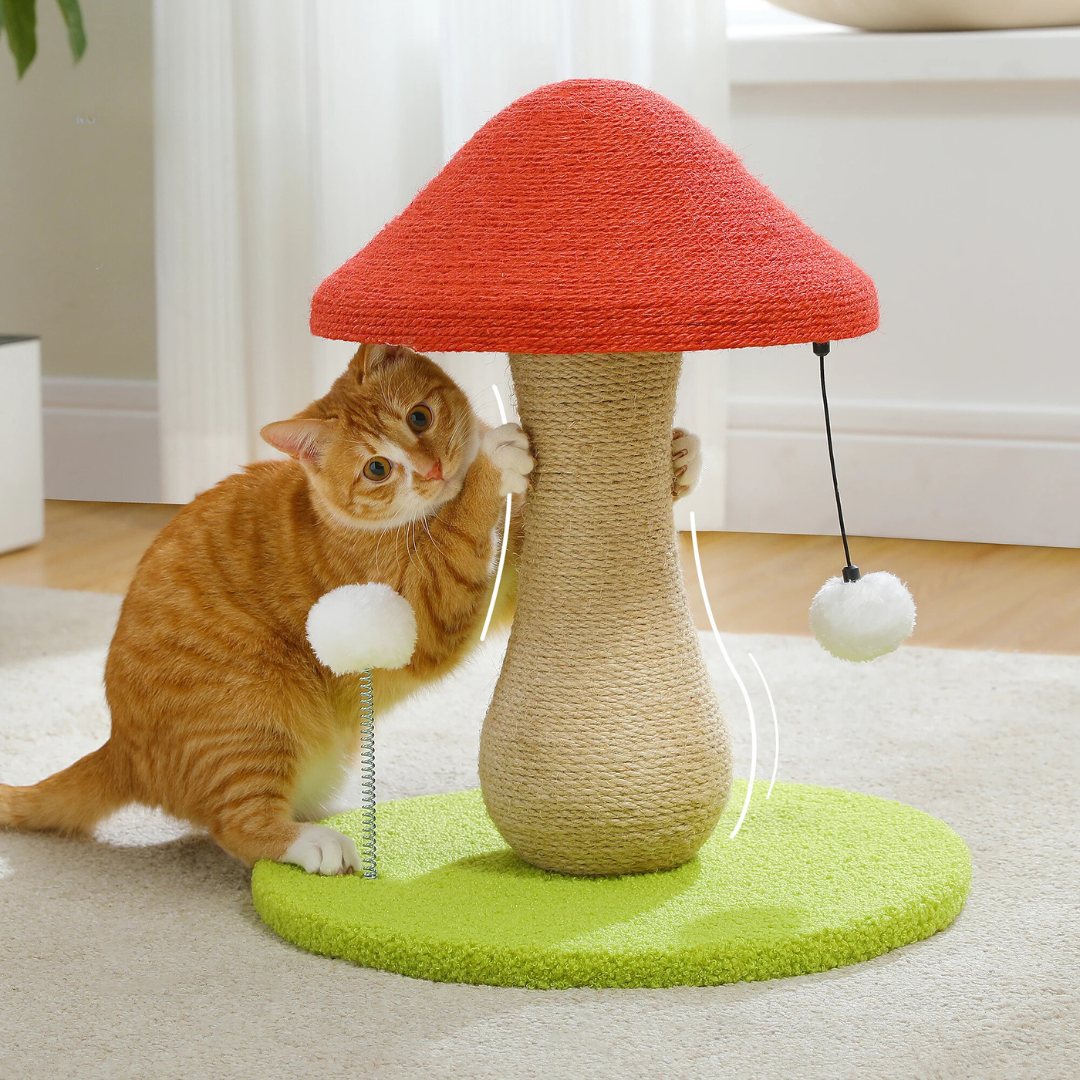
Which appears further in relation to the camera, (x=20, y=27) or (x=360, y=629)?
(x=20, y=27)

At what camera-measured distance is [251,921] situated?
1213 millimetres

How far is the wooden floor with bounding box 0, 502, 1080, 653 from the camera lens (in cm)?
212

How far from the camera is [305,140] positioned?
2744 millimetres

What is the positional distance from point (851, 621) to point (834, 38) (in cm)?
171

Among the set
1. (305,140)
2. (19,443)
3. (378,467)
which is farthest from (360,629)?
(305,140)

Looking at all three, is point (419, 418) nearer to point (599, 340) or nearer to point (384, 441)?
point (384, 441)

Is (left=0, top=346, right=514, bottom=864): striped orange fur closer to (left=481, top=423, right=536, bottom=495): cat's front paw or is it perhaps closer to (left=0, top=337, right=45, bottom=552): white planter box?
(left=481, top=423, right=536, bottom=495): cat's front paw

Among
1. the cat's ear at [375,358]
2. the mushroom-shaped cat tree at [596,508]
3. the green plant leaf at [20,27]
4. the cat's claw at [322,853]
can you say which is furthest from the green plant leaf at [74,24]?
the cat's claw at [322,853]

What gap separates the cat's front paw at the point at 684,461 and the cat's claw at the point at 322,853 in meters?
0.41

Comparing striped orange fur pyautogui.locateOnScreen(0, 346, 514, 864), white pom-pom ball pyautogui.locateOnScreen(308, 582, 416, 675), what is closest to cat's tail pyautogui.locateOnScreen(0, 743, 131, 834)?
striped orange fur pyautogui.locateOnScreen(0, 346, 514, 864)

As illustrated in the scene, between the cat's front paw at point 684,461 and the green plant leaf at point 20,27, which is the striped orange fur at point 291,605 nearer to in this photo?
the cat's front paw at point 684,461

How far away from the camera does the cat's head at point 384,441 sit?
1232 mm

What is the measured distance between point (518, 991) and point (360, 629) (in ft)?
0.98

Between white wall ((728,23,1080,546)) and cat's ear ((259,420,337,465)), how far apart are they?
5.24 ft
